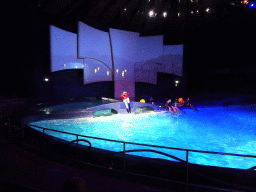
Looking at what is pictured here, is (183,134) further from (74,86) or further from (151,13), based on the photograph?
(151,13)

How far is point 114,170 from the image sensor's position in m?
3.94

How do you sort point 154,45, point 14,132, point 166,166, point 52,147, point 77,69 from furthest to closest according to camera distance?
point 154,45
point 77,69
point 14,132
point 52,147
point 166,166

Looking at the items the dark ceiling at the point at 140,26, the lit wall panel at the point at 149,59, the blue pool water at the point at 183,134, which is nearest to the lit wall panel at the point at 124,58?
the lit wall panel at the point at 149,59

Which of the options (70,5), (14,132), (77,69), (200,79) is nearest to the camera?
(14,132)

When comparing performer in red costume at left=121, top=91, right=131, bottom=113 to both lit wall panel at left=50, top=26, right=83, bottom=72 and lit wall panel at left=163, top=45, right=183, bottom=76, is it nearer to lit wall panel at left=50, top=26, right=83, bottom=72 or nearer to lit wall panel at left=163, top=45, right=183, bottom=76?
lit wall panel at left=50, top=26, right=83, bottom=72

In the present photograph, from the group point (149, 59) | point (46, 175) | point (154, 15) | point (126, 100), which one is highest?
point (154, 15)

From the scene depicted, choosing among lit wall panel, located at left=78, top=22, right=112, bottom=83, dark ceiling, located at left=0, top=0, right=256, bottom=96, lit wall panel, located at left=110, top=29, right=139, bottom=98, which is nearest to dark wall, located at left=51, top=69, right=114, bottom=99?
lit wall panel, located at left=78, top=22, right=112, bottom=83

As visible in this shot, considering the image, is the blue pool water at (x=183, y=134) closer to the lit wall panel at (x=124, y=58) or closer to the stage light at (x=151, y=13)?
the lit wall panel at (x=124, y=58)

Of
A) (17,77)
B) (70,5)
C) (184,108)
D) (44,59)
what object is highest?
(70,5)

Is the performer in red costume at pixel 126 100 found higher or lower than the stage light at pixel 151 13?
lower

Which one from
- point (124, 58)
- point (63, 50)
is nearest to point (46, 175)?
point (63, 50)

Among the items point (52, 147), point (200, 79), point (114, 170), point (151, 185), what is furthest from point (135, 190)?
point (200, 79)

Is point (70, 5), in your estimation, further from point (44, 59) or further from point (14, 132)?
point (14, 132)

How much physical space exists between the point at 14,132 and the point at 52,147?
96.9 inches
